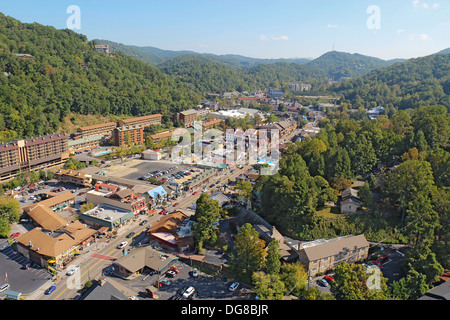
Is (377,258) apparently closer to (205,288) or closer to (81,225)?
(205,288)

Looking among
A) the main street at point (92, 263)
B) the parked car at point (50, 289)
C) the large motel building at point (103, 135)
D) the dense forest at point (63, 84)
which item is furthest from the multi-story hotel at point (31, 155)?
the parked car at point (50, 289)

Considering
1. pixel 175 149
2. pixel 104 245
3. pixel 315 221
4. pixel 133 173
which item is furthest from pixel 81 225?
pixel 175 149

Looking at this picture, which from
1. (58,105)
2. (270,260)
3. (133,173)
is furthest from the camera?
(58,105)

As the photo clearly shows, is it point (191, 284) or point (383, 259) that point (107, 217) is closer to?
point (191, 284)

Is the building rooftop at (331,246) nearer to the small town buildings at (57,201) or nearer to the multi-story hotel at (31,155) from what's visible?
the small town buildings at (57,201)

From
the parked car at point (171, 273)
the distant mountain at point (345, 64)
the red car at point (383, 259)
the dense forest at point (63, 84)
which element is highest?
the distant mountain at point (345, 64)

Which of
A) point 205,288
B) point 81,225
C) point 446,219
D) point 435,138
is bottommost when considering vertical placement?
point 205,288

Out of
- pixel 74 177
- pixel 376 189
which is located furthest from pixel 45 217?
pixel 376 189
